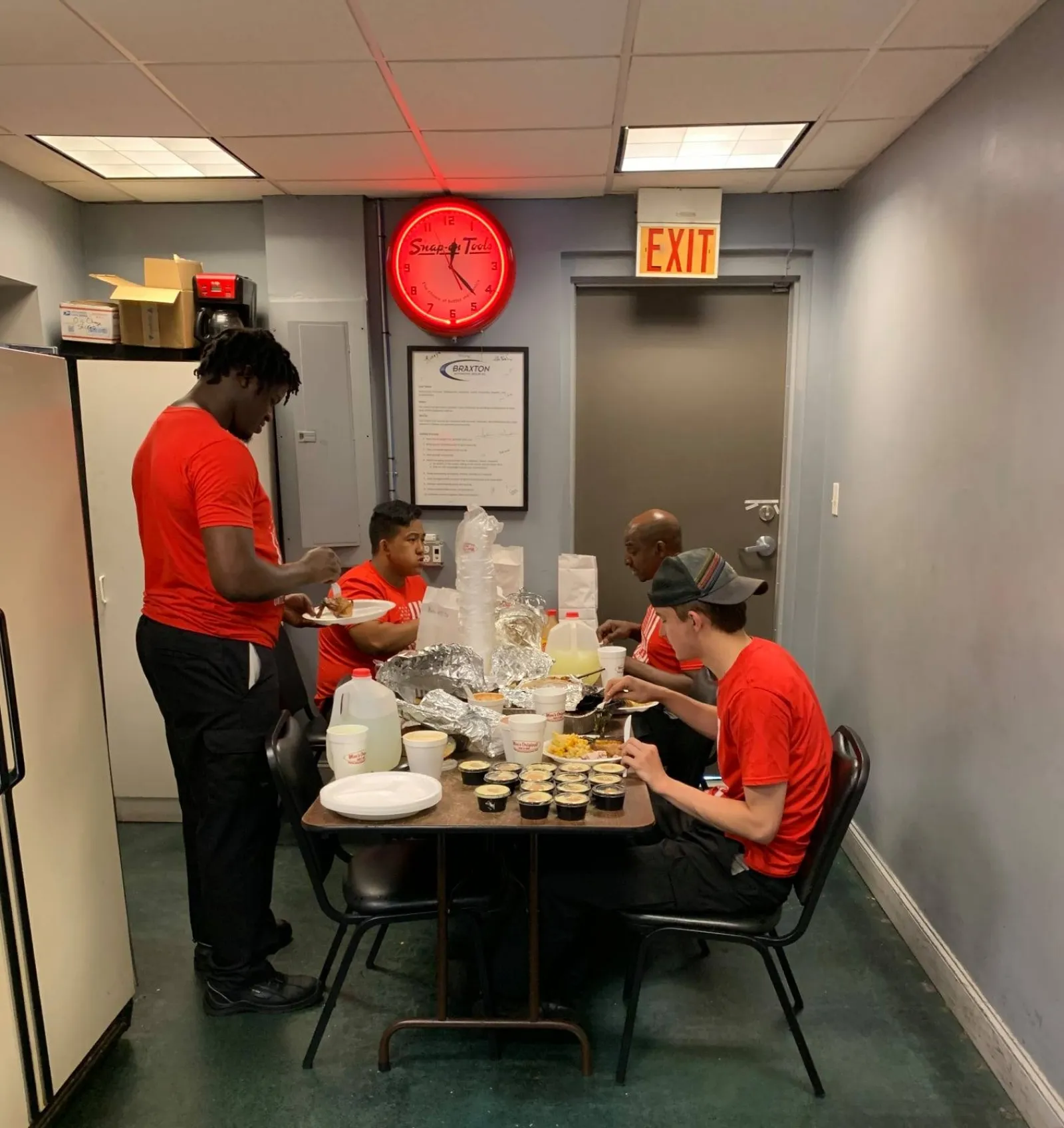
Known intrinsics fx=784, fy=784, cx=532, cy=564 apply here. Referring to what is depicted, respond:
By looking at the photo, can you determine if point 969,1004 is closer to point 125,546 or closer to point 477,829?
point 477,829

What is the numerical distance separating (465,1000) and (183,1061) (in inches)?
28.0

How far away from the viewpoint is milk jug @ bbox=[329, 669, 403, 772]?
179 cm

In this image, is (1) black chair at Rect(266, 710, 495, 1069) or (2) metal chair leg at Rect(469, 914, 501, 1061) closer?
(1) black chair at Rect(266, 710, 495, 1069)

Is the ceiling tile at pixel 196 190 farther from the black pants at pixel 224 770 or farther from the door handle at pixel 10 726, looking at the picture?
the door handle at pixel 10 726

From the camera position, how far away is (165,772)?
3.22m

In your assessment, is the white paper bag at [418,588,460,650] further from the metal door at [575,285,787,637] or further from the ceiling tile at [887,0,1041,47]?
the ceiling tile at [887,0,1041,47]

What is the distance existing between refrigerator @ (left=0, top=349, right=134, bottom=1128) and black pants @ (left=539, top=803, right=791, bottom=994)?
106cm

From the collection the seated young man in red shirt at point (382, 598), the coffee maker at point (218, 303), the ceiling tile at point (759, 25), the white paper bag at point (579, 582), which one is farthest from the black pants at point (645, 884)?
the coffee maker at point (218, 303)

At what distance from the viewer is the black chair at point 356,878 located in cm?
178

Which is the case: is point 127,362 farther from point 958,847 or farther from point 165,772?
point 958,847

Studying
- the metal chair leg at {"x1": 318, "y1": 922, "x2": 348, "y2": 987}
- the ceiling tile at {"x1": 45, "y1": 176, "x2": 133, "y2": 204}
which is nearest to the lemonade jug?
the metal chair leg at {"x1": 318, "y1": 922, "x2": 348, "y2": 987}

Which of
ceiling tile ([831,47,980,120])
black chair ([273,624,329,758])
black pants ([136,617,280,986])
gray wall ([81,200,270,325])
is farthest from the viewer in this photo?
gray wall ([81,200,270,325])

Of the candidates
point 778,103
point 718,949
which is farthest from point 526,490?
point 718,949

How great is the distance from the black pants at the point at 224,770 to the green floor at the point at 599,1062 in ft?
0.77
